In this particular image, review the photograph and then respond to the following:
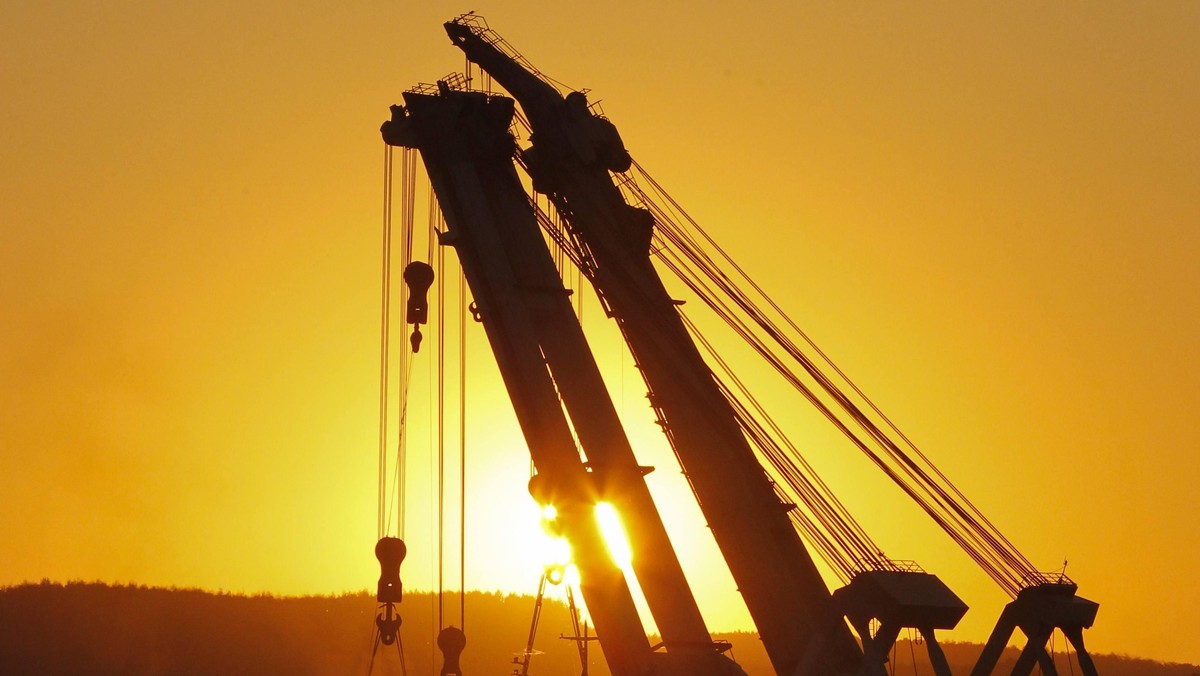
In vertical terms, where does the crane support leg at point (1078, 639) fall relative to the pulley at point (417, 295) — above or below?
below

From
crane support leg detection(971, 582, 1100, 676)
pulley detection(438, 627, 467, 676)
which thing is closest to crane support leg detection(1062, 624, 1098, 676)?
crane support leg detection(971, 582, 1100, 676)

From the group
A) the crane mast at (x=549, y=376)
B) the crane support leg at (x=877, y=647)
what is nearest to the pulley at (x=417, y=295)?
the crane mast at (x=549, y=376)

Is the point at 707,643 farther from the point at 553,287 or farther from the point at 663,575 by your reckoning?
the point at 553,287

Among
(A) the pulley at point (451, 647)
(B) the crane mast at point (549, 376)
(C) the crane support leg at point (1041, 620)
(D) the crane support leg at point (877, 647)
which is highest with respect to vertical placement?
(B) the crane mast at point (549, 376)

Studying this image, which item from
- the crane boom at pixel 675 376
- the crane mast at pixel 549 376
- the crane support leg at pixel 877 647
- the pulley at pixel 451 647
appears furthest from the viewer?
the crane boom at pixel 675 376

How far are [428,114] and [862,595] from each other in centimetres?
1624

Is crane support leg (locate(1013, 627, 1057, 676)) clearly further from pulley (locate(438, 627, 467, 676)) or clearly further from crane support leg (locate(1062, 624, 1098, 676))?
pulley (locate(438, 627, 467, 676))

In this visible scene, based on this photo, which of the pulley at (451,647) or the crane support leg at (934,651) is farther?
the pulley at (451,647)

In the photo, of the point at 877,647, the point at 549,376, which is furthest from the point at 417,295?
the point at 877,647

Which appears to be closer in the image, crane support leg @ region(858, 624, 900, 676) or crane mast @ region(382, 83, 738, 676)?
crane support leg @ region(858, 624, 900, 676)

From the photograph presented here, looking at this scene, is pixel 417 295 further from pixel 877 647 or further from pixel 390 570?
pixel 877 647

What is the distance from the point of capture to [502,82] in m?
41.8

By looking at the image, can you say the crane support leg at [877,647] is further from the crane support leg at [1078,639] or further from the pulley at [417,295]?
the pulley at [417,295]

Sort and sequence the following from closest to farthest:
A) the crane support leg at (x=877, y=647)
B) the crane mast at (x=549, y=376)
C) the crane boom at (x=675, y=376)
Result: the crane support leg at (x=877, y=647)
the crane mast at (x=549, y=376)
the crane boom at (x=675, y=376)
